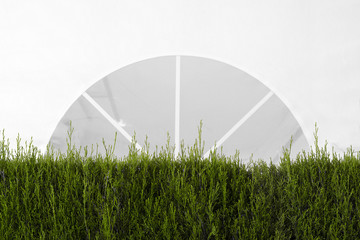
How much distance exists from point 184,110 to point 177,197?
4837mm

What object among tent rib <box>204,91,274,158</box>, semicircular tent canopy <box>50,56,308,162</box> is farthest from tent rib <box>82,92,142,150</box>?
tent rib <box>204,91,274,158</box>

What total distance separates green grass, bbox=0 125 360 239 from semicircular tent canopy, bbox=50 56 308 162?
12.6 ft

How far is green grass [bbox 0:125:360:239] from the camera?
541cm

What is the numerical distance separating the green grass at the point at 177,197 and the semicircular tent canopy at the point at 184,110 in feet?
12.6

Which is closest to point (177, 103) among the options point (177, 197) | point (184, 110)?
point (184, 110)

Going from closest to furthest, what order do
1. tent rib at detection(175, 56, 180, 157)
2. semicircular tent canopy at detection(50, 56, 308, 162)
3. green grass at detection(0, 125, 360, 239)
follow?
green grass at detection(0, 125, 360, 239)
tent rib at detection(175, 56, 180, 157)
semicircular tent canopy at detection(50, 56, 308, 162)

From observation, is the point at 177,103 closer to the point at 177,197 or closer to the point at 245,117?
the point at 245,117

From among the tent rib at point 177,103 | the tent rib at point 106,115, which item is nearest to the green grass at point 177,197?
the tent rib at point 177,103

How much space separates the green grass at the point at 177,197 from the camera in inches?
213

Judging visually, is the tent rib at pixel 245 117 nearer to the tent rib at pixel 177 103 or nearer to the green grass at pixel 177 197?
the tent rib at pixel 177 103

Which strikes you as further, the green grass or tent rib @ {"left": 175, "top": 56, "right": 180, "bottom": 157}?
tent rib @ {"left": 175, "top": 56, "right": 180, "bottom": 157}

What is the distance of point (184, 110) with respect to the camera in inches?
400

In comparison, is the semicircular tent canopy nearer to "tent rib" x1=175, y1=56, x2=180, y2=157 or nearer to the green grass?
"tent rib" x1=175, y1=56, x2=180, y2=157

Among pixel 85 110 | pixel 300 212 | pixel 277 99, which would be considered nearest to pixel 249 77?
pixel 277 99
